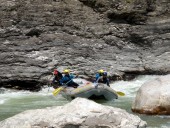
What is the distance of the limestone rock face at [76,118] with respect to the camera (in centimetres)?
614

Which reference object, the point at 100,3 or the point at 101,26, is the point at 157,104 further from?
the point at 100,3

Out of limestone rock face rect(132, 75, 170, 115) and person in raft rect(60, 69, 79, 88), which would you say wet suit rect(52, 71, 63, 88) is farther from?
limestone rock face rect(132, 75, 170, 115)

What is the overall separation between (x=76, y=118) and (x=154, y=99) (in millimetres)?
3855

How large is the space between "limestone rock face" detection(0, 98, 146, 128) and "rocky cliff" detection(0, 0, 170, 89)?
13050mm

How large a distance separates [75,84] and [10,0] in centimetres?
1098

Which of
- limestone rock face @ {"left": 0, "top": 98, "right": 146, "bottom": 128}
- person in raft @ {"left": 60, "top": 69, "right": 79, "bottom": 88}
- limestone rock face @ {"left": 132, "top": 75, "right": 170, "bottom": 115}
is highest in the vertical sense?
limestone rock face @ {"left": 0, "top": 98, "right": 146, "bottom": 128}

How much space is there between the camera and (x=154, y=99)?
953 centimetres

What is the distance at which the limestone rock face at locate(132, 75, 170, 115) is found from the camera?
948 cm

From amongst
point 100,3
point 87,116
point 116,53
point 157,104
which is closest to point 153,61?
point 116,53

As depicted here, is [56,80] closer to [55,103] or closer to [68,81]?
[68,81]

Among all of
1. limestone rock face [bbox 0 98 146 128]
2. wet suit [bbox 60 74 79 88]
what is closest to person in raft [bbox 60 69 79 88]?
wet suit [bbox 60 74 79 88]

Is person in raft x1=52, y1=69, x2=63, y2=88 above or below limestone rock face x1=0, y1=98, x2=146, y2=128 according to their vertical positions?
below

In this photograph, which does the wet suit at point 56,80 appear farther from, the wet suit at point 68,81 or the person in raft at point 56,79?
the wet suit at point 68,81

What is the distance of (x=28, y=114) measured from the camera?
642 centimetres
